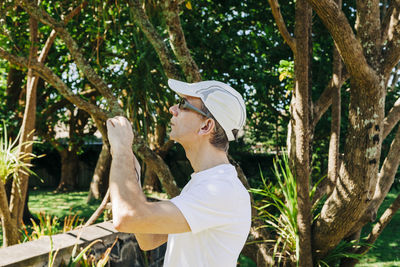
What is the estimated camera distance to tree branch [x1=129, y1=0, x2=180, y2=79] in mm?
3609

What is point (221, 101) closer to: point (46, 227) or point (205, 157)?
point (205, 157)

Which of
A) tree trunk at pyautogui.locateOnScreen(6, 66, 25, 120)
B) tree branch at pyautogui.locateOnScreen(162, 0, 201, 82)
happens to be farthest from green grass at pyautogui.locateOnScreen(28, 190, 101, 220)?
tree branch at pyautogui.locateOnScreen(162, 0, 201, 82)

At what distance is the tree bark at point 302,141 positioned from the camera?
3344mm

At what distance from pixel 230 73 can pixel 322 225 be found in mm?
4440

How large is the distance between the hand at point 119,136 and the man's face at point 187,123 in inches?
10.4

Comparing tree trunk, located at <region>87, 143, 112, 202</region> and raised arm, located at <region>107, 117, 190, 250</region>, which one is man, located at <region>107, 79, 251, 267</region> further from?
tree trunk, located at <region>87, 143, 112, 202</region>

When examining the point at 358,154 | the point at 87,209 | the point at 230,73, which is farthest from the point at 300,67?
the point at 87,209

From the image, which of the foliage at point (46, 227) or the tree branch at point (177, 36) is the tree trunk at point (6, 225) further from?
the tree branch at point (177, 36)

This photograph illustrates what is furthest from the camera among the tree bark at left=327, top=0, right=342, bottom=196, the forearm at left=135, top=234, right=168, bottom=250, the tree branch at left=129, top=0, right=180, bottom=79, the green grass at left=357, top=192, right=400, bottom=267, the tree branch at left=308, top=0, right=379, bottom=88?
the green grass at left=357, top=192, right=400, bottom=267

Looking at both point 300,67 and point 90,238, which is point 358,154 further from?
point 90,238

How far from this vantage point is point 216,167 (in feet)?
4.78

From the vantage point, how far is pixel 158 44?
361cm

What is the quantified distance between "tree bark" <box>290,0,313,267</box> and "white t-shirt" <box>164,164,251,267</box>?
2.02 metres

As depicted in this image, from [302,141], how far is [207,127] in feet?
6.66
